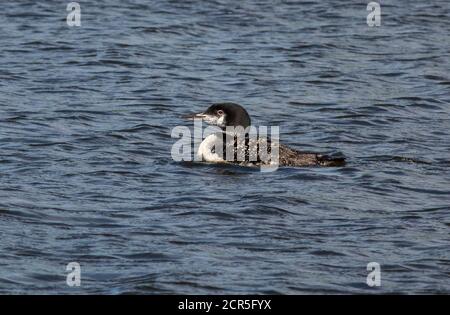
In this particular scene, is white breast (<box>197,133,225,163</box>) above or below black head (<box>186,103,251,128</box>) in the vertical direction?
below

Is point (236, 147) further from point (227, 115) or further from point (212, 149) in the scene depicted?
point (227, 115)

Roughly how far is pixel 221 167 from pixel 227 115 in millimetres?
767

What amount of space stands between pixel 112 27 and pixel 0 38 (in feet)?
7.11

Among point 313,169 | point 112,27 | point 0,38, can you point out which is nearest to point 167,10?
point 112,27

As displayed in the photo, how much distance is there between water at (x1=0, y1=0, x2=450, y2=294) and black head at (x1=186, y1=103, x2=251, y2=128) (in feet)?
2.07

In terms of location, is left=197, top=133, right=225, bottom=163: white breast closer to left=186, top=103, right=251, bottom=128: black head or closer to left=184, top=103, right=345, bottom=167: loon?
left=184, top=103, right=345, bottom=167: loon

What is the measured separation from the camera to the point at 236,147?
1349 cm

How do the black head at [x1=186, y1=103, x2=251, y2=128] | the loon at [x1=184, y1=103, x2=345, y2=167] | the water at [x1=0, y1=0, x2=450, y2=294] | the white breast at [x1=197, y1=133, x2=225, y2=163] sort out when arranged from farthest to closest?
the black head at [x1=186, y1=103, x2=251, y2=128], the white breast at [x1=197, y1=133, x2=225, y2=163], the loon at [x1=184, y1=103, x2=345, y2=167], the water at [x1=0, y1=0, x2=450, y2=294]

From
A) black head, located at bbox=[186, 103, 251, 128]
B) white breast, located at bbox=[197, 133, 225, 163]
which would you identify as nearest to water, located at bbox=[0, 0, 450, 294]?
white breast, located at bbox=[197, 133, 225, 163]

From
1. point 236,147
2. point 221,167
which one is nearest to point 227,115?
point 236,147

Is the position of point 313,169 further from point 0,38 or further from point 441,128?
point 0,38

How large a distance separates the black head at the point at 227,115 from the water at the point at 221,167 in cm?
63

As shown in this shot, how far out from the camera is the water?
31.5ft
